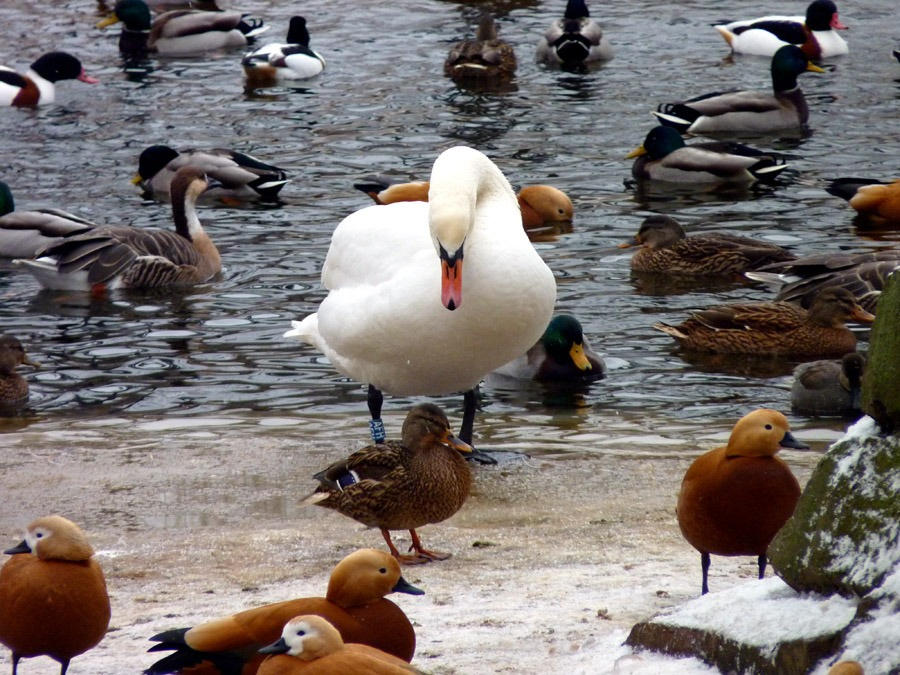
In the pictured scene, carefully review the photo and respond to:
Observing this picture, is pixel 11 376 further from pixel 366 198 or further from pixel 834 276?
pixel 834 276

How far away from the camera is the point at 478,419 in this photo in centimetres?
900

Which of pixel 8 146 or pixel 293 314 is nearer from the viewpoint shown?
pixel 293 314

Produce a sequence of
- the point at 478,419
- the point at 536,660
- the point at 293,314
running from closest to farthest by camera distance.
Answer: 1. the point at 536,660
2. the point at 478,419
3. the point at 293,314

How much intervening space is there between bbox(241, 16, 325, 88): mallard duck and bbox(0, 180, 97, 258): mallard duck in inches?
256

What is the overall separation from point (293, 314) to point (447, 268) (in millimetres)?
4549

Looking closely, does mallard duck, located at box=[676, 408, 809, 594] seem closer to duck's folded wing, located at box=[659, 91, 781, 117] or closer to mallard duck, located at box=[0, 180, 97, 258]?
mallard duck, located at box=[0, 180, 97, 258]

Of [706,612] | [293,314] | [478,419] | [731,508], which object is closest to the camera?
[706,612]

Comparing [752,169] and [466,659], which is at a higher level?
[466,659]

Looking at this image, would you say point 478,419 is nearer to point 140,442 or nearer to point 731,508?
point 140,442

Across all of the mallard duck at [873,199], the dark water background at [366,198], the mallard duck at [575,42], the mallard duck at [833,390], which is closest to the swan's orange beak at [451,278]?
the dark water background at [366,198]

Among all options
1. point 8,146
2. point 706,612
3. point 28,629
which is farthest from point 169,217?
point 706,612

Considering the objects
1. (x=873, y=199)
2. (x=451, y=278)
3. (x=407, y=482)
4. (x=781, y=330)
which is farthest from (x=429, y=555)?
(x=873, y=199)

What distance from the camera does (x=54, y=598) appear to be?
177 inches

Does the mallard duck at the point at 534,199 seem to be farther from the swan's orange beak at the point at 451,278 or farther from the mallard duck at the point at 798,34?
the mallard duck at the point at 798,34
